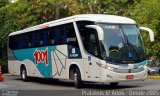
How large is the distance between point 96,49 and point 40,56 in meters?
6.28

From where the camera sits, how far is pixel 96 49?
17.8 metres

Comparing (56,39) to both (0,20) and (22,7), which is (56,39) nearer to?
(22,7)

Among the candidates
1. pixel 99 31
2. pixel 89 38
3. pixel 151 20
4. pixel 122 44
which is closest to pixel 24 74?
pixel 89 38

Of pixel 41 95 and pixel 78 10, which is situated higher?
pixel 78 10

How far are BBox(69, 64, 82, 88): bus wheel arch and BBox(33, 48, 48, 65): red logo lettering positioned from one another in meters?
3.16

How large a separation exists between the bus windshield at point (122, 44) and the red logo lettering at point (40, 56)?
5657 mm

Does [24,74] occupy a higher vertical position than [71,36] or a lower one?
lower

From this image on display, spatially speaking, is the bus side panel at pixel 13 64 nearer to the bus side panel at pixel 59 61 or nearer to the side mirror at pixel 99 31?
the bus side panel at pixel 59 61

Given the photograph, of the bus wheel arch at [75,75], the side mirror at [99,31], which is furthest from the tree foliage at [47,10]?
the side mirror at [99,31]

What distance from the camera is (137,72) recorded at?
58.9 ft

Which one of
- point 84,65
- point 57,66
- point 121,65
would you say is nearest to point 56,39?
point 57,66

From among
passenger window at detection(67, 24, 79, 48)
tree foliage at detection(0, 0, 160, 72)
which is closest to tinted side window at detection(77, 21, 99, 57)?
passenger window at detection(67, 24, 79, 48)

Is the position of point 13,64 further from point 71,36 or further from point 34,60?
point 71,36

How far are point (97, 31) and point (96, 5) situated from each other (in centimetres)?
2266
